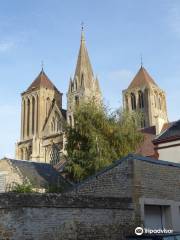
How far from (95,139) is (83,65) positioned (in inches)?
2019

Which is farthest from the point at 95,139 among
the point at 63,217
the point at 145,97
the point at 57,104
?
the point at 145,97

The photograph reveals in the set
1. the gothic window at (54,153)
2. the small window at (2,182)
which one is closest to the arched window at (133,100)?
the gothic window at (54,153)

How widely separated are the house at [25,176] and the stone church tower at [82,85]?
3539 centimetres

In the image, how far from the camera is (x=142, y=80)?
8719cm

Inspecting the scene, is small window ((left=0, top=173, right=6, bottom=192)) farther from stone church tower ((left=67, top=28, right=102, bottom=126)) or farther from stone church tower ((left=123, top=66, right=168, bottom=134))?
stone church tower ((left=123, top=66, right=168, bottom=134))

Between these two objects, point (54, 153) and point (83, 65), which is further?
point (83, 65)

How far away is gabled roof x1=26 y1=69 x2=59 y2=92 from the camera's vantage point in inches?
3308

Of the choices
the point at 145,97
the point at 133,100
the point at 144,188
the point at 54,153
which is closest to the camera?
the point at 144,188

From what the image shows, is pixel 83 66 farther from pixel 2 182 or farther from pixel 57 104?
pixel 2 182

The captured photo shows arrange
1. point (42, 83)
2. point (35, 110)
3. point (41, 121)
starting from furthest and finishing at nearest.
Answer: point (42, 83)
point (35, 110)
point (41, 121)

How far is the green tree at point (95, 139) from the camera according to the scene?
30.7 metres

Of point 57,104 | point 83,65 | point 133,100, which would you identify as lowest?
point 57,104

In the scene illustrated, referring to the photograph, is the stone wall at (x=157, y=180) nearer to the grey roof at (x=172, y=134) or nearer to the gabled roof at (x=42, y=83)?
the grey roof at (x=172, y=134)

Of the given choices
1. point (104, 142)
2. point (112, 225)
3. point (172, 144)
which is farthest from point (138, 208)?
point (104, 142)
